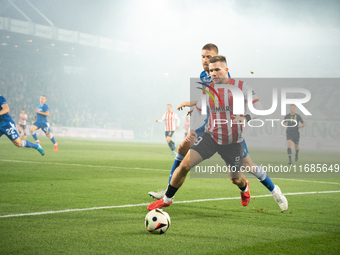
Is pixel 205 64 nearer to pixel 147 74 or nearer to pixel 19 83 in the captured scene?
pixel 19 83

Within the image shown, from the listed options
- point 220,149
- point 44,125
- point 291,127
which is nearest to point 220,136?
point 220,149

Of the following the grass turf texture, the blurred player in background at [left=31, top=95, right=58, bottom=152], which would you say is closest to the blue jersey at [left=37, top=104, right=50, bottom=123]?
the blurred player in background at [left=31, top=95, right=58, bottom=152]

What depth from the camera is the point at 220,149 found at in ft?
15.8

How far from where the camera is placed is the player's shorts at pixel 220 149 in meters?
4.73

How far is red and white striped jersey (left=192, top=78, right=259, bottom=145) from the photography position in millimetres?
4730

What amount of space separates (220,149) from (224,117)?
40 cm

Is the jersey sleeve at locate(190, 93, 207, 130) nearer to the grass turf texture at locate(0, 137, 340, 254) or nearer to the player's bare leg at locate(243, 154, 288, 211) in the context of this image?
the player's bare leg at locate(243, 154, 288, 211)

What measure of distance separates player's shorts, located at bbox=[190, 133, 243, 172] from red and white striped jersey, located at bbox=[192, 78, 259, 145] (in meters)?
0.06

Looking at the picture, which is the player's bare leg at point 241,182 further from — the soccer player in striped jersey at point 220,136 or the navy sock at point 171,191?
the navy sock at point 171,191

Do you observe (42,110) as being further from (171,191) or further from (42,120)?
(171,191)

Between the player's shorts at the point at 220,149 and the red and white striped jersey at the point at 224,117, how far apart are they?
6 centimetres

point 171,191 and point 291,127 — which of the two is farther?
point 291,127

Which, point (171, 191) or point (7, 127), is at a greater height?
point (7, 127)

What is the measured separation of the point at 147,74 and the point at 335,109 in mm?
30432
